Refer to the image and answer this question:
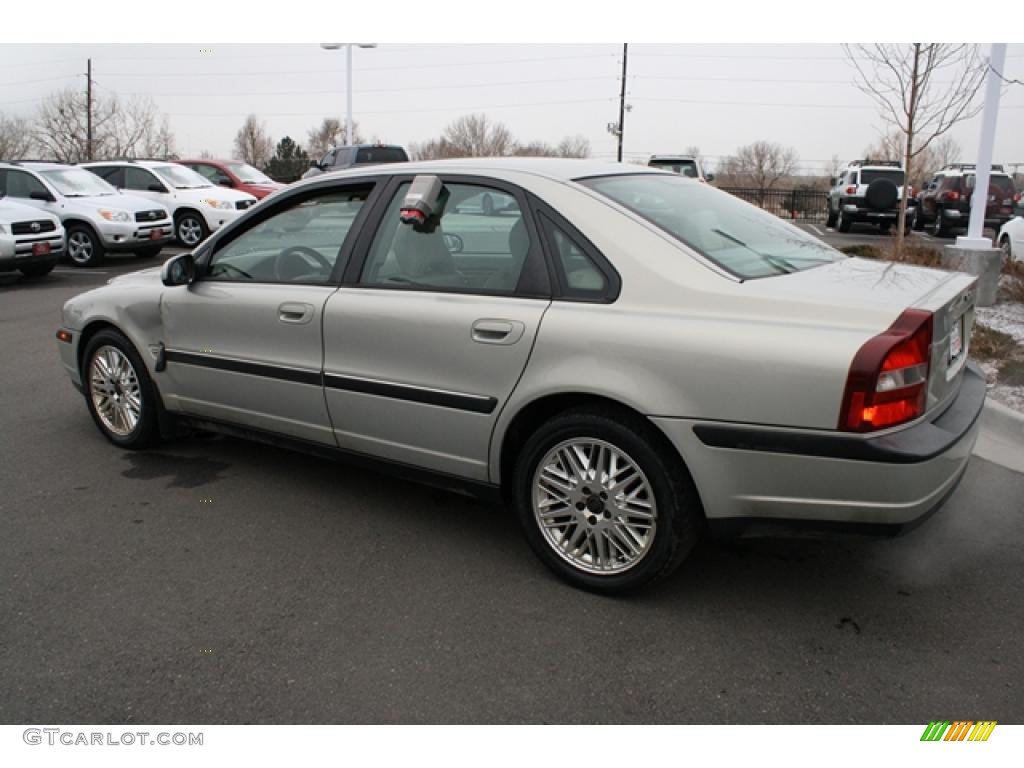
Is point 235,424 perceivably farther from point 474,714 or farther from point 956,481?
point 956,481

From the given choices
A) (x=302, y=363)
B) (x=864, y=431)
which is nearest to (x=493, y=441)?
(x=302, y=363)

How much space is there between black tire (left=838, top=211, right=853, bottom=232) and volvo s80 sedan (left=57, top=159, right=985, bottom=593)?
21.2 metres

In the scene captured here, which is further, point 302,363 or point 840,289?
point 302,363

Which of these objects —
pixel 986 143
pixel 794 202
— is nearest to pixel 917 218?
pixel 794 202

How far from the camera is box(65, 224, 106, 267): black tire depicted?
14.6 m

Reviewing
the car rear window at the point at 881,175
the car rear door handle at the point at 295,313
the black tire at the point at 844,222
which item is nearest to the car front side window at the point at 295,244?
the car rear door handle at the point at 295,313

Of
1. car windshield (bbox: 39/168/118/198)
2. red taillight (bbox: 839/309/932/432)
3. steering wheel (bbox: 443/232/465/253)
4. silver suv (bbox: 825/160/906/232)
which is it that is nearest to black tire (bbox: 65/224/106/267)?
car windshield (bbox: 39/168/118/198)

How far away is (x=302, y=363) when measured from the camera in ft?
13.4

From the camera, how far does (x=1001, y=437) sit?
527 cm

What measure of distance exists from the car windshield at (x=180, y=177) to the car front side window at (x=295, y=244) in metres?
13.6

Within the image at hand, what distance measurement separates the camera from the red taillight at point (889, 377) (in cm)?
274

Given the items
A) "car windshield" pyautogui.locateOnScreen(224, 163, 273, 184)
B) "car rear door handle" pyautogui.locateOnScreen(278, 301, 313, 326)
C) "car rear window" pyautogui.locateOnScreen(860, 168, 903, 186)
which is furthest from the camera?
"car rear window" pyautogui.locateOnScreen(860, 168, 903, 186)

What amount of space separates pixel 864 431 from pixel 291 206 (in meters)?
2.90

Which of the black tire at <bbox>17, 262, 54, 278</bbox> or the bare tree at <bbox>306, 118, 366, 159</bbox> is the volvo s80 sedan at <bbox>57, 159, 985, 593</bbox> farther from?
the bare tree at <bbox>306, 118, 366, 159</bbox>
